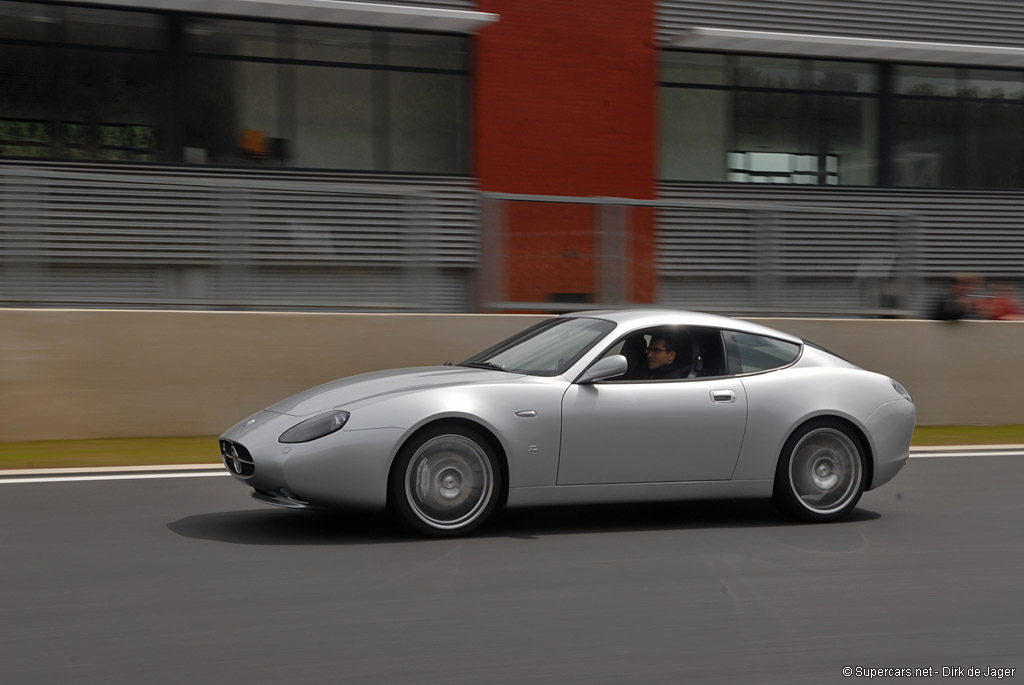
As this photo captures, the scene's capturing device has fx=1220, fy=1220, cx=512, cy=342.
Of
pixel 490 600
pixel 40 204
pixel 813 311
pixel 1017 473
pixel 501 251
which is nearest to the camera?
pixel 490 600

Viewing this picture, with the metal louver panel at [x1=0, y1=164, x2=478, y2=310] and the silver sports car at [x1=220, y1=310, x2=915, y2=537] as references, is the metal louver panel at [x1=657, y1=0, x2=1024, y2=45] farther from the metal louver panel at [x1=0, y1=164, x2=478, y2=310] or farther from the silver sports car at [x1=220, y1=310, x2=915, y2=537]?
the silver sports car at [x1=220, y1=310, x2=915, y2=537]

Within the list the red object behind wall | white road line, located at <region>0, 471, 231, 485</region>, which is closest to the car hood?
white road line, located at <region>0, 471, 231, 485</region>

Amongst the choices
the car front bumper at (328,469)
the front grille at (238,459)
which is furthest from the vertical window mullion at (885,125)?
the front grille at (238,459)

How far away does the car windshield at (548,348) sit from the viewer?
746 cm

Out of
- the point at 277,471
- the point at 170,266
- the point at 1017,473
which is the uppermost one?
the point at 170,266

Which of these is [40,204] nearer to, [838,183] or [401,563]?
[401,563]

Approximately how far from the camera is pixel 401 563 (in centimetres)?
624

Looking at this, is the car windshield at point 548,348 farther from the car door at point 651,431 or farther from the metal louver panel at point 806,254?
the metal louver panel at point 806,254

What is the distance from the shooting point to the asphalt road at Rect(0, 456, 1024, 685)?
15.2ft

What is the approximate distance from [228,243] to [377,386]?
205 inches

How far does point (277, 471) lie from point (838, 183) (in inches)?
583

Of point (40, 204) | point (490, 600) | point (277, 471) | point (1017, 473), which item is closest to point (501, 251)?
point (40, 204)

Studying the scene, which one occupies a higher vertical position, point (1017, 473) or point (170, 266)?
point (170, 266)

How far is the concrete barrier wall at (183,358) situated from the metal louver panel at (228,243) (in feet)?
0.91
